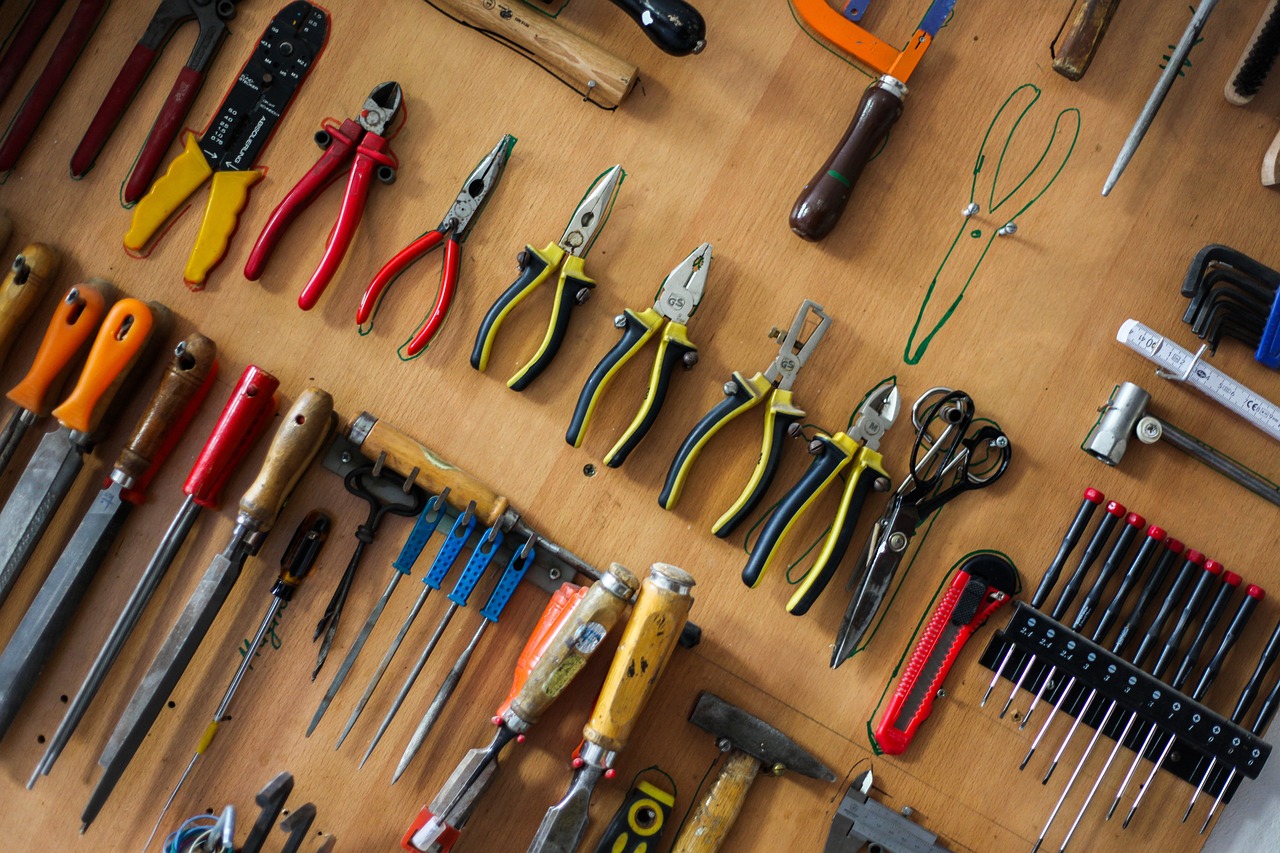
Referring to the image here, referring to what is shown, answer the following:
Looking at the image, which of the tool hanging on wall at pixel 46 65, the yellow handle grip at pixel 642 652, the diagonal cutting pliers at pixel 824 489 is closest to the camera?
the yellow handle grip at pixel 642 652

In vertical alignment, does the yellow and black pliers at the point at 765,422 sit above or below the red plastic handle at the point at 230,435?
above

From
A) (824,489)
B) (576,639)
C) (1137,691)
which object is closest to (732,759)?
(576,639)

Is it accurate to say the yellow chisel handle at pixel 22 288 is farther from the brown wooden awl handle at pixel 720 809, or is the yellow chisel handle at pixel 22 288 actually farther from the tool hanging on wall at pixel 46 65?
the brown wooden awl handle at pixel 720 809

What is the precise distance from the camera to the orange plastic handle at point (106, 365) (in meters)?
1.93

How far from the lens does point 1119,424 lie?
2.01m

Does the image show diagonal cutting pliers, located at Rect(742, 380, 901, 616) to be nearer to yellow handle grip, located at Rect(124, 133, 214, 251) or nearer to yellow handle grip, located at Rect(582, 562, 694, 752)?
yellow handle grip, located at Rect(582, 562, 694, 752)

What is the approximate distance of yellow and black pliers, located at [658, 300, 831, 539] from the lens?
1974 mm

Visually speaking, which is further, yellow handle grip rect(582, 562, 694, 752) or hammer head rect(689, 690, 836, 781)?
hammer head rect(689, 690, 836, 781)

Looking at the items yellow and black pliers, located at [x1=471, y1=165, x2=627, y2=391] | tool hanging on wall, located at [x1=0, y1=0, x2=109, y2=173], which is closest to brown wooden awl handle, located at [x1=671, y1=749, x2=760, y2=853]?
yellow and black pliers, located at [x1=471, y1=165, x2=627, y2=391]

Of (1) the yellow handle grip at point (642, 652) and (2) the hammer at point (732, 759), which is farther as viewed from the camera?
(2) the hammer at point (732, 759)

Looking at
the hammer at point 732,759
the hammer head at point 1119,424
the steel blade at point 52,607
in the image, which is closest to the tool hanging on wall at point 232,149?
the steel blade at point 52,607

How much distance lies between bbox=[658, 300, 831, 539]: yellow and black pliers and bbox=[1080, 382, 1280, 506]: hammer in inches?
23.7

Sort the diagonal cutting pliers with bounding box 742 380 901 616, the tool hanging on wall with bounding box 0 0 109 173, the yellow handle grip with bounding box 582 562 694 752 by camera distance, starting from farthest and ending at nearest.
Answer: the tool hanging on wall with bounding box 0 0 109 173 → the diagonal cutting pliers with bounding box 742 380 901 616 → the yellow handle grip with bounding box 582 562 694 752

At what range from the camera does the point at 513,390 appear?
2.03m
